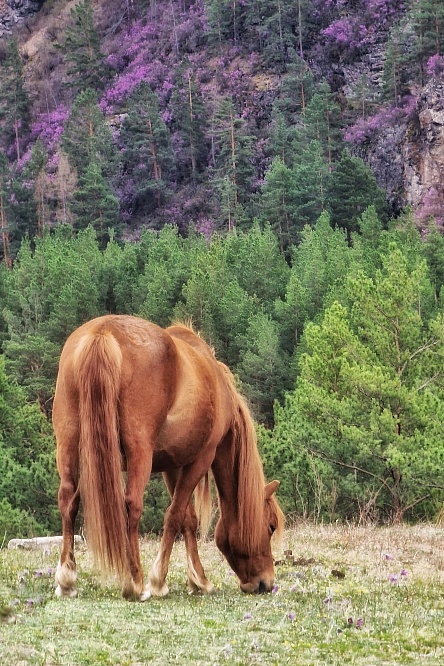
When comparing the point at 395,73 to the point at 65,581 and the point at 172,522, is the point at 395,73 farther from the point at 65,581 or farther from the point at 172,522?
the point at 65,581

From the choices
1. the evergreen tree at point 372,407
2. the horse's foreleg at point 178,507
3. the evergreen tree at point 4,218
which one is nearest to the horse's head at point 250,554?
the horse's foreleg at point 178,507

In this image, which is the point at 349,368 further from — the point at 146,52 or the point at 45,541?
the point at 146,52

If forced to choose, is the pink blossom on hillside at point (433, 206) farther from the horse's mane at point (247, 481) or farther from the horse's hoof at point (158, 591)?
the horse's hoof at point (158, 591)

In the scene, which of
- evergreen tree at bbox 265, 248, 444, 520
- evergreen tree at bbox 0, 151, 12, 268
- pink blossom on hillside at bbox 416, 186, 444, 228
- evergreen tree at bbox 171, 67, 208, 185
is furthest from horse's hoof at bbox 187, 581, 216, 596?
evergreen tree at bbox 171, 67, 208, 185

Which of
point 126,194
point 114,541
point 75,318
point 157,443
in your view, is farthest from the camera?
point 126,194

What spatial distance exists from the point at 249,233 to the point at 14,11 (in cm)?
6598

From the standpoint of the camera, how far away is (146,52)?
76.1 meters

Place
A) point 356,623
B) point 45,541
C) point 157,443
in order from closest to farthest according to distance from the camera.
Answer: point 356,623, point 157,443, point 45,541

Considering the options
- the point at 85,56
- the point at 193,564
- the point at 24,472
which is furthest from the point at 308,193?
the point at 193,564

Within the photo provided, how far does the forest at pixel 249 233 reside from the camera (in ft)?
48.9

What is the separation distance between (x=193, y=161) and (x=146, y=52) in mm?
18046

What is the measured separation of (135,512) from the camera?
15.9ft

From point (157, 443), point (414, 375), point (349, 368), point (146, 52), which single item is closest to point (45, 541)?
point (157, 443)

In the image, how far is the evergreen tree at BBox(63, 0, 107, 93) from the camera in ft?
240
